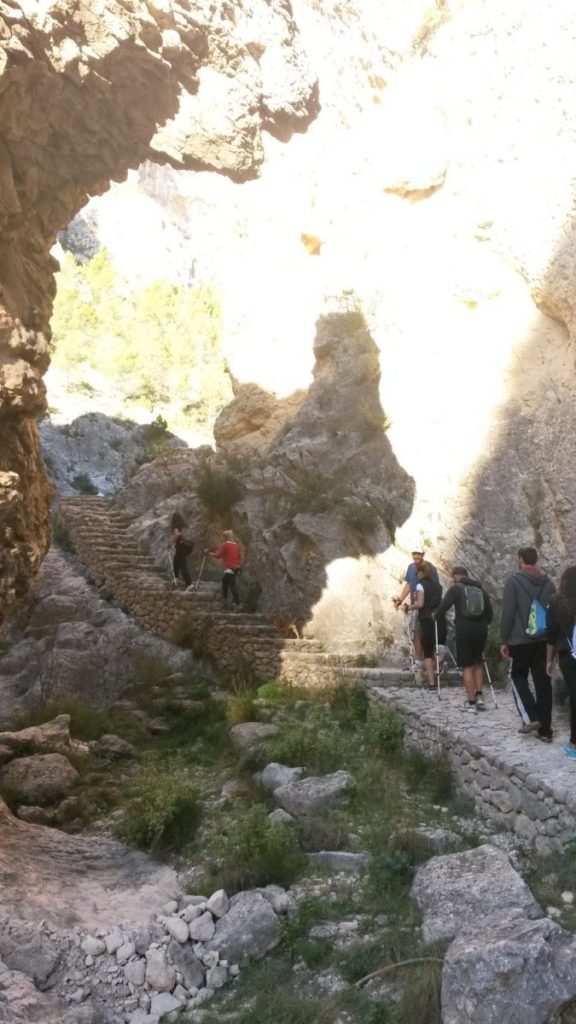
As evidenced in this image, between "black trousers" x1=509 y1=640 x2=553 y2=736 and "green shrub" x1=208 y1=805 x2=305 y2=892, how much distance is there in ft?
8.17

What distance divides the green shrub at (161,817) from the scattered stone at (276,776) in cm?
71

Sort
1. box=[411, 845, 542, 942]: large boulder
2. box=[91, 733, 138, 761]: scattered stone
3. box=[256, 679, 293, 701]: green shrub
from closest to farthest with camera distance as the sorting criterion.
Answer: box=[411, 845, 542, 942]: large boulder
box=[91, 733, 138, 761]: scattered stone
box=[256, 679, 293, 701]: green shrub

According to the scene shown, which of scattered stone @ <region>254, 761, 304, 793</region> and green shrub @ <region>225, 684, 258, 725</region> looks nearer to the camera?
scattered stone @ <region>254, 761, 304, 793</region>

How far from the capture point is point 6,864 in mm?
6223

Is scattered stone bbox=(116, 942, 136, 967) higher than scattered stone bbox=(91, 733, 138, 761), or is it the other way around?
scattered stone bbox=(91, 733, 138, 761)

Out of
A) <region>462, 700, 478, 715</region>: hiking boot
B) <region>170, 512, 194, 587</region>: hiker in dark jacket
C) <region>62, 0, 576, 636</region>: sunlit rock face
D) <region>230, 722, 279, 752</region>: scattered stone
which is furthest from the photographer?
<region>170, 512, 194, 587</region>: hiker in dark jacket

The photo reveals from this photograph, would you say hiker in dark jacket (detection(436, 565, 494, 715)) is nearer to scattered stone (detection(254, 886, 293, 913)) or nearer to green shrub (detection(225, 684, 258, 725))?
green shrub (detection(225, 684, 258, 725))

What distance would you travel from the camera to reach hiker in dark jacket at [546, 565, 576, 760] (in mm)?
6055

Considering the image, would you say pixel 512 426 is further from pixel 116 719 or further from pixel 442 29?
pixel 442 29

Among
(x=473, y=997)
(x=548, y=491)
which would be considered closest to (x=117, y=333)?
(x=548, y=491)

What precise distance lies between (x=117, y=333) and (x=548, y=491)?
31893 millimetres

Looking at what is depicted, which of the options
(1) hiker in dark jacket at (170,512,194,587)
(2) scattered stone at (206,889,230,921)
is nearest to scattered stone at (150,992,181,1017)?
(2) scattered stone at (206,889,230,921)

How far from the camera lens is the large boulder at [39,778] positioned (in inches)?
316

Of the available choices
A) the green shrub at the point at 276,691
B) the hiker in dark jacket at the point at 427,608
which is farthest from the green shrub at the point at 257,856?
the green shrub at the point at 276,691
